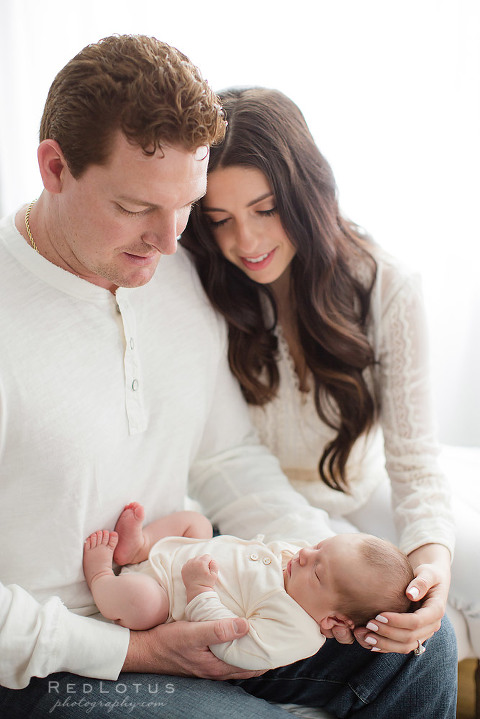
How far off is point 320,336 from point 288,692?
855 mm

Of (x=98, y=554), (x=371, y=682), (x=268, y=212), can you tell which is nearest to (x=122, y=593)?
(x=98, y=554)

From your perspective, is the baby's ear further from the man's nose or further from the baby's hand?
the man's nose

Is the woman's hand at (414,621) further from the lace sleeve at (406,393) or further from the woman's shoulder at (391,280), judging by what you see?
the woman's shoulder at (391,280)

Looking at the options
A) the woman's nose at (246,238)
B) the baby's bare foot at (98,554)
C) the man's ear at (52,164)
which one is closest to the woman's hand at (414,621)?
the baby's bare foot at (98,554)

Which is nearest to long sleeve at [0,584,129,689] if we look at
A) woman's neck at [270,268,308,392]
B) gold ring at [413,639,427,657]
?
gold ring at [413,639,427,657]

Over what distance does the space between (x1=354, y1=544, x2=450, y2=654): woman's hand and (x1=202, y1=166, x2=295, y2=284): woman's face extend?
79cm

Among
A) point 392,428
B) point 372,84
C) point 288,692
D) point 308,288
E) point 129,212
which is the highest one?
point 372,84

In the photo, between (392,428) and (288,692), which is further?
(392,428)

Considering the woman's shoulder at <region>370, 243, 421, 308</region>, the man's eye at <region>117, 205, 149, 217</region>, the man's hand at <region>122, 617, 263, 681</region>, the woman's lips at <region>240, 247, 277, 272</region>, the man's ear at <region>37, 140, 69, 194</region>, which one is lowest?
the man's hand at <region>122, 617, 263, 681</region>

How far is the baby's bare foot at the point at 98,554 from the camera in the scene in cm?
146

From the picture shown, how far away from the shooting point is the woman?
1.59 meters

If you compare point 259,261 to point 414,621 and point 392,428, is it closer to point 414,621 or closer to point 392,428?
point 392,428

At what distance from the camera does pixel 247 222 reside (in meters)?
1.62

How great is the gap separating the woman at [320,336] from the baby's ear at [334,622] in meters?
0.20
